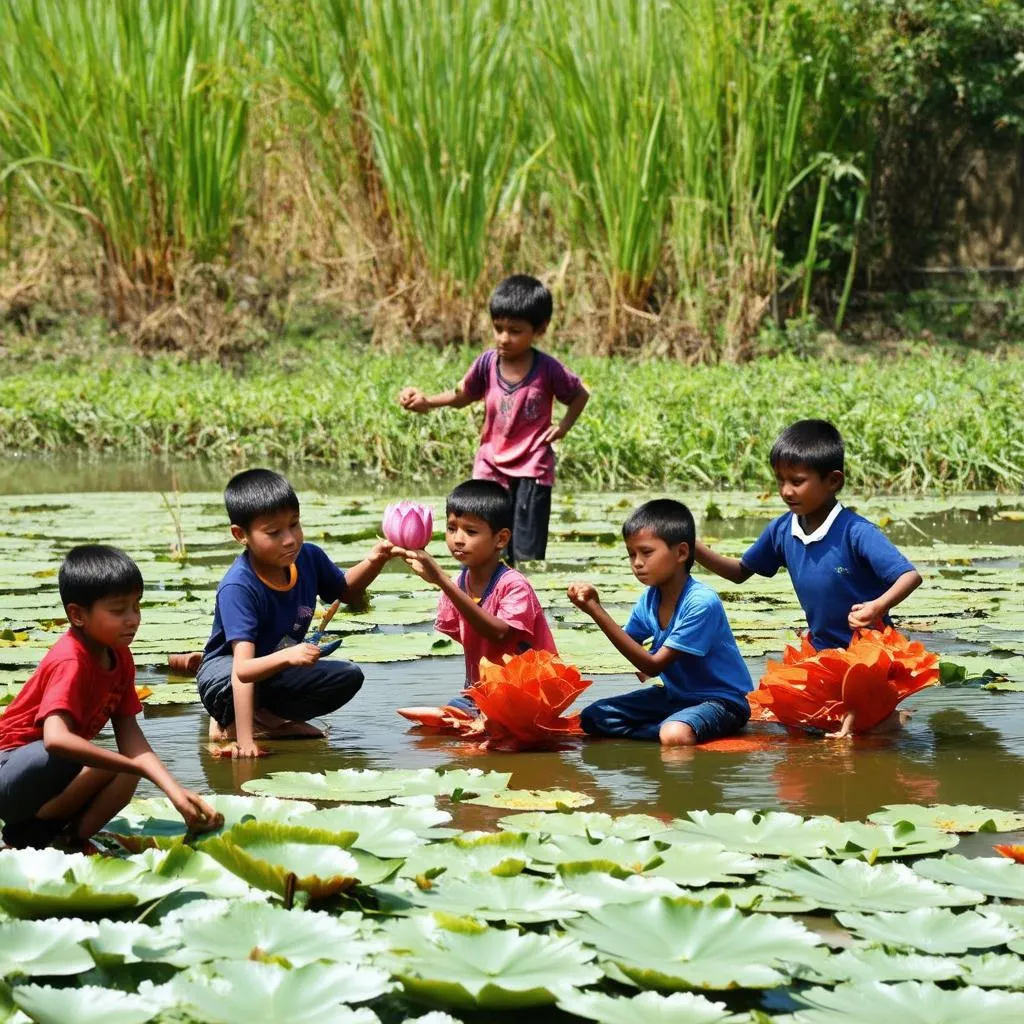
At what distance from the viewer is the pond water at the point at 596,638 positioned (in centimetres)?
368

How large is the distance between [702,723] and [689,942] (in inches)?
69.6

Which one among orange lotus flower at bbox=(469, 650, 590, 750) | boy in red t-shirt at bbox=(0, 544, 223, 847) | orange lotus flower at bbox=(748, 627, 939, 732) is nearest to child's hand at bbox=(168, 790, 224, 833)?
boy in red t-shirt at bbox=(0, 544, 223, 847)

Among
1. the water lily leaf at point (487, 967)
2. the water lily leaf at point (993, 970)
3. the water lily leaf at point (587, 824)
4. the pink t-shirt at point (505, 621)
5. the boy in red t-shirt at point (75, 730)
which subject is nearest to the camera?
the water lily leaf at point (487, 967)

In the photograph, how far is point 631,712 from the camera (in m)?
4.21

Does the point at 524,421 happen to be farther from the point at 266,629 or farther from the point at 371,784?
the point at 371,784

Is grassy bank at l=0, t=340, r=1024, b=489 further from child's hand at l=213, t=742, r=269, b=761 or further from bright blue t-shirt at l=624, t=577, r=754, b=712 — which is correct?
child's hand at l=213, t=742, r=269, b=761

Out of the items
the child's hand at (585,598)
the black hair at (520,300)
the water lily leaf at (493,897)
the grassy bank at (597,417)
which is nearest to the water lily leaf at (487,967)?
the water lily leaf at (493,897)

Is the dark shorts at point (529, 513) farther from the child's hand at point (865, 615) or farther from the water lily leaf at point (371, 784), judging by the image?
the water lily leaf at point (371, 784)

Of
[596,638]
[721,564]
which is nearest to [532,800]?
[721,564]

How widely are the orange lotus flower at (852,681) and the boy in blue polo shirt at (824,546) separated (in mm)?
229

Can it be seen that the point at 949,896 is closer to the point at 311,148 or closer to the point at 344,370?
the point at 344,370

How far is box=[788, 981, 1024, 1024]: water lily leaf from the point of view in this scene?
2.14m

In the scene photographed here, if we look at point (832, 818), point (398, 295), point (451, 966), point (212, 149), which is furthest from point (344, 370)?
point (451, 966)

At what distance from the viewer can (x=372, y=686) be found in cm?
485
